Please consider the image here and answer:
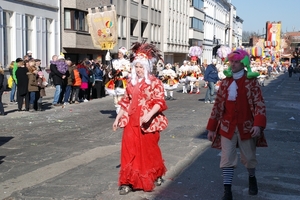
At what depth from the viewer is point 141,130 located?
226 inches

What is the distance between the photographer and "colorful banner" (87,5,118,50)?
21.0 meters

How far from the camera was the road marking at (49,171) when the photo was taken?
20.5 ft

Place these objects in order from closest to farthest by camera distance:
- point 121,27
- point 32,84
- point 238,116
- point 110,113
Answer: point 238,116
point 32,84
point 110,113
point 121,27

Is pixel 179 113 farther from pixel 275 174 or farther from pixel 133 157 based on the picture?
pixel 133 157

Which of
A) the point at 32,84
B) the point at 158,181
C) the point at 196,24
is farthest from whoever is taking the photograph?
the point at 196,24

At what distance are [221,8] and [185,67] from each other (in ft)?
231

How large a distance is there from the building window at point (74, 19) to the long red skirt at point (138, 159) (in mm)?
25332

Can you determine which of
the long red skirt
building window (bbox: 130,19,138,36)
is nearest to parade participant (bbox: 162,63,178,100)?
the long red skirt

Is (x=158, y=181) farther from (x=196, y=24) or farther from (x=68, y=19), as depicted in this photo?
(x=196, y=24)

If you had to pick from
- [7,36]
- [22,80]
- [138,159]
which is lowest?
[138,159]

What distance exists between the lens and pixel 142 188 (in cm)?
578

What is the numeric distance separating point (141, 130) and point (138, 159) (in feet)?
1.17

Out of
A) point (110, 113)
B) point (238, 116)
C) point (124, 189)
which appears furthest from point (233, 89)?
point (110, 113)

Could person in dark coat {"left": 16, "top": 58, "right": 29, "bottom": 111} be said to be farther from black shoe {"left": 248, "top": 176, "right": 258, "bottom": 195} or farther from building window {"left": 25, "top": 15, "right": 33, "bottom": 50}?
building window {"left": 25, "top": 15, "right": 33, "bottom": 50}
